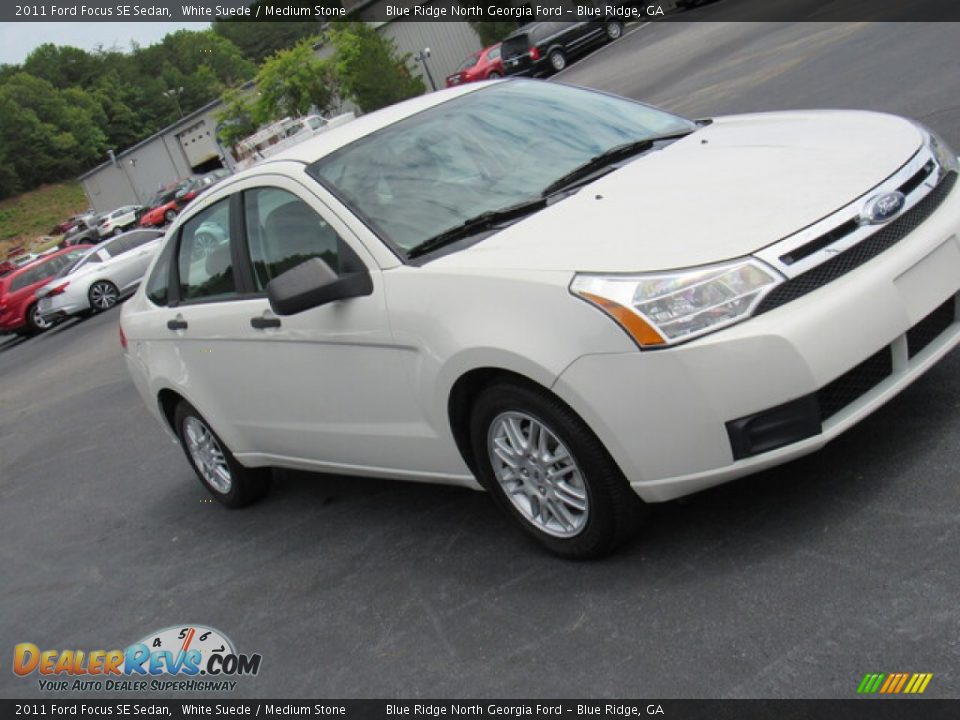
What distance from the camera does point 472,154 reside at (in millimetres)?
4906

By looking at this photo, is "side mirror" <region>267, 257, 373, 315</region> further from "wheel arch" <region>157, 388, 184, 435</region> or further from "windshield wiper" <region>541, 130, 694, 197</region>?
"wheel arch" <region>157, 388, 184, 435</region>

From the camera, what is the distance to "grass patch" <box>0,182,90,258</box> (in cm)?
11169

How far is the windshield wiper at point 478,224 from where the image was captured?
14.5ft

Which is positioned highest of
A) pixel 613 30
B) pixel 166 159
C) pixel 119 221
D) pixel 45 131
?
pixel 45 131

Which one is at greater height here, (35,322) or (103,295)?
(103,295)

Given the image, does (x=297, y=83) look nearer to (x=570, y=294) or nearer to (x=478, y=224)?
(x=478, y=224)

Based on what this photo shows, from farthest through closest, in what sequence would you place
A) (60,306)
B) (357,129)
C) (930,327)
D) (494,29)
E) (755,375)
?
1. (494,29)
2. (60,306)
3. (357,129)
4. (930,327)
5. (755,375)

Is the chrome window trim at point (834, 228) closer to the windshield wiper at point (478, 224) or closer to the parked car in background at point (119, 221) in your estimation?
the windshield wiper at point (478, 224)

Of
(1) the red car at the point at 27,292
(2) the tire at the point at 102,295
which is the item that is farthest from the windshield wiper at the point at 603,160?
(1) the red car at the point at 27,292

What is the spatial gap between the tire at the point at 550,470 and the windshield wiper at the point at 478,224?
0.66 metres

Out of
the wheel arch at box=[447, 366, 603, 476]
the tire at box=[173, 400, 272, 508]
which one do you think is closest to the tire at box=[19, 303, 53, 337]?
the tire at box=[173, 400, 272, 508]

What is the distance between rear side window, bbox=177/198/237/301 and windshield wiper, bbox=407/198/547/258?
1.37 meters

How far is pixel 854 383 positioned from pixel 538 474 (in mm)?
1140

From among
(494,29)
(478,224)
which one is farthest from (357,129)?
(494,29)
